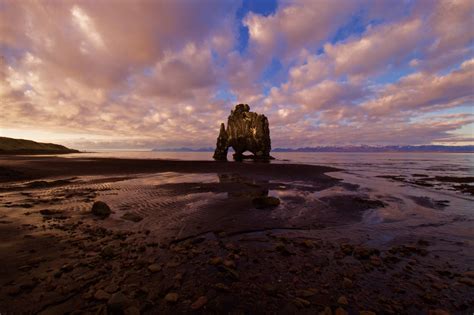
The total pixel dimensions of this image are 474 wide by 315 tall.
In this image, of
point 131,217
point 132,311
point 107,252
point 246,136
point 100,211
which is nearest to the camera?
point 132,311

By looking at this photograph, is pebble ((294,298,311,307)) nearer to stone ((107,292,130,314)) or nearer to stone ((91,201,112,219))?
stone ((107,292,130,314))

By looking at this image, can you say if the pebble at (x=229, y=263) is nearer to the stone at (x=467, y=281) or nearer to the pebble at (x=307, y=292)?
the pebble at (x=307, y=292)

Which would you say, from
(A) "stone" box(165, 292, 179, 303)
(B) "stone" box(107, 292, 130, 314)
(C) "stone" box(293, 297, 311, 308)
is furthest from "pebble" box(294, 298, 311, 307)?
(B) "stone" box(107, 292, 130, 314)

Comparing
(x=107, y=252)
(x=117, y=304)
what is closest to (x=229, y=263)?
(x=117, y=304)

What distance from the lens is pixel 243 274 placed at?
18.5ft

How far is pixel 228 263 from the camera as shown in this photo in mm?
6066

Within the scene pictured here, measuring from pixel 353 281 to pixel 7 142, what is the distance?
15520 centimetres

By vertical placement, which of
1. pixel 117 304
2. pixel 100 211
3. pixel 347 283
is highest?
pixel 100 211

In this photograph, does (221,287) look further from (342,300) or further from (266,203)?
(266,203)

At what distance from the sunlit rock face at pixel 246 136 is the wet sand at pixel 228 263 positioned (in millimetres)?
65045

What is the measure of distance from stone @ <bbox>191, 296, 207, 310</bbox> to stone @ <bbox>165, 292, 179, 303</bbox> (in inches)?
18.0

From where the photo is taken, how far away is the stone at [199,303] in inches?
168

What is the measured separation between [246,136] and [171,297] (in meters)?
73.0

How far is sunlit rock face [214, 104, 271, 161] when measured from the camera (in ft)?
250
